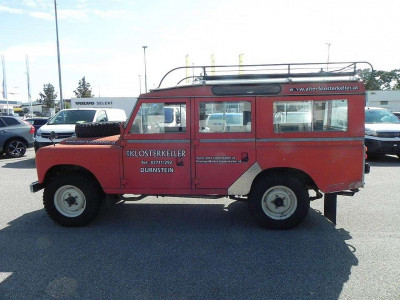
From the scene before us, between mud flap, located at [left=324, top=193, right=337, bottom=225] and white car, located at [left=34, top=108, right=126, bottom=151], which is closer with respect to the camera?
mud flap, located at [left=324, top=193, right=337, bottom=225]

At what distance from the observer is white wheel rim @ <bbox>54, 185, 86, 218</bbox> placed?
16.7ft

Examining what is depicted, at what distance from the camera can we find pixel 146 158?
486 centimetres

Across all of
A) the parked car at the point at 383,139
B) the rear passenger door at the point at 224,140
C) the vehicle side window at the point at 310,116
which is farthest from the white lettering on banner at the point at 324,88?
the parked car at the point at 383,139

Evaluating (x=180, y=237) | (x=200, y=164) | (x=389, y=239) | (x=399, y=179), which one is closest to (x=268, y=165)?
(x=200, y=164)

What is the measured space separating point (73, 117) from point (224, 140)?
875 centimetres

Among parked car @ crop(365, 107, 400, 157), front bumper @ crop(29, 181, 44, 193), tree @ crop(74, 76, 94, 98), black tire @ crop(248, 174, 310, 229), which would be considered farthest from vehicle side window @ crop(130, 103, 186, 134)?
tree @ crop(74, 76, 94, 98)

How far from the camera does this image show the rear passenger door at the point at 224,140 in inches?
184

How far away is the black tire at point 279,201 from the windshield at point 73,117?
8511 mm

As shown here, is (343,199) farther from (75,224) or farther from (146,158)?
(75,224)

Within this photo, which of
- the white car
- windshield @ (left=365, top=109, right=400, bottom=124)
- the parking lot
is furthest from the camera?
windshield @ (left=365, top=109, right=400, bottom=124)

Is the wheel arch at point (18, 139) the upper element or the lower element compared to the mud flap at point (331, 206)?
upper

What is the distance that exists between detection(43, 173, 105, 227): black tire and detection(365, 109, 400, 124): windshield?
10.8 m

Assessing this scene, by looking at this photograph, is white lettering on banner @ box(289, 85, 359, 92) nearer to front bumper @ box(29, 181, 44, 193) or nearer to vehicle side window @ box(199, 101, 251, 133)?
vehicle side window @ box(199, 101, 251, 133)

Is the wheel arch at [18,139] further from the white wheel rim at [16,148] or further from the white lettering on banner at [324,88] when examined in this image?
the white lettering on banner at [324,88]
